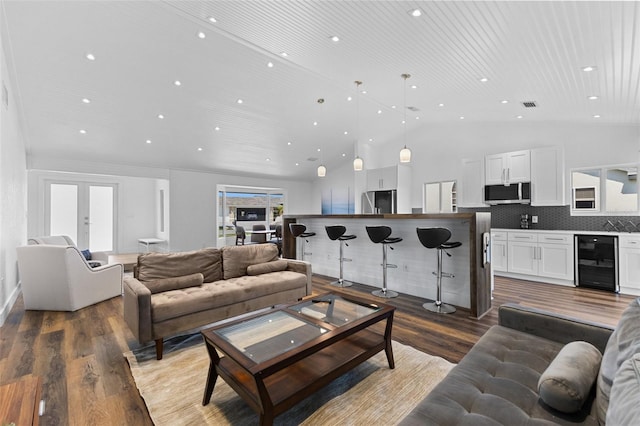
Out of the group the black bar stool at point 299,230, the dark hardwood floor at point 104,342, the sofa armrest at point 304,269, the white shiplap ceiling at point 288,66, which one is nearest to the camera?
the dark hardwood floor at point 104,342

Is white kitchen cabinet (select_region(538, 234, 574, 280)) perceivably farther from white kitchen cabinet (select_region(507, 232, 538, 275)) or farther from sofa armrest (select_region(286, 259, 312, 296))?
sofa armrest (select_region(286, 259, 312, 296))

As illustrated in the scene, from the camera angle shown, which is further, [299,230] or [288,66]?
[299,230]

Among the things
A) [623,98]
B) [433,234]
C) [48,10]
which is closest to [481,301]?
[433,234]

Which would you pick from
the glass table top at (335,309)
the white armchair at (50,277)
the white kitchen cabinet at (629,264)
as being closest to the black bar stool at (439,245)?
the glass table top at (335,309)

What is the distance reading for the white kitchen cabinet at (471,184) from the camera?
6.36 m

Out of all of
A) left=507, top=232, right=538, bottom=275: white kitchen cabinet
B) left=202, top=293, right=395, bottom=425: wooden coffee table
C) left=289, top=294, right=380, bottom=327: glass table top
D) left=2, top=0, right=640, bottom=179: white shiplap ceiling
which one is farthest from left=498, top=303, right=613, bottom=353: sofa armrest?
left=507, top=232, right=538, bottom=275: white kitchen cabinet

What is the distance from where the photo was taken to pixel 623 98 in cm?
385

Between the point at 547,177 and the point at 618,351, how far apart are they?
17.8 feet

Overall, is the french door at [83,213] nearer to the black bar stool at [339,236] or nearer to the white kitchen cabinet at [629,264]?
the black bar stool at [339,236]

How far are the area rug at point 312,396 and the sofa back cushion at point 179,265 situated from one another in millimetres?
798

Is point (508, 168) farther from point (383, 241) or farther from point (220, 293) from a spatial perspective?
point (220, 293)

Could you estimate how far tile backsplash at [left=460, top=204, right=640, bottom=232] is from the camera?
491 cm

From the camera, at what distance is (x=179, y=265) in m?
3.28

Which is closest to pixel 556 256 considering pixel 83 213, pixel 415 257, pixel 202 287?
pixel 415 257
